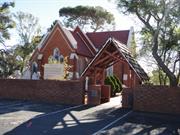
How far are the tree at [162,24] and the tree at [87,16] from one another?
30.1 m

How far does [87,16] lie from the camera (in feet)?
178

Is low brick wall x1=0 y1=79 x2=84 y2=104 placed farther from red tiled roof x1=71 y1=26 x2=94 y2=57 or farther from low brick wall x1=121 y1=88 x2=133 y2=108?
red tiled roof x1=71 y1=26 x2=94 y2=57

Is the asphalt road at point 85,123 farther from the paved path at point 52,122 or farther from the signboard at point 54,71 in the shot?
the signboard at point 54,71

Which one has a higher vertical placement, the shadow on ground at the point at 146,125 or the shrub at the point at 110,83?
the shrub at the point at 110,83

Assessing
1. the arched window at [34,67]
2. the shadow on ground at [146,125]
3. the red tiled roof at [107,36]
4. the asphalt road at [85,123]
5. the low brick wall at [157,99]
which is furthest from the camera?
the red tiled roof at [107,36]

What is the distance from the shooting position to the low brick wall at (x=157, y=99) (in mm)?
19141

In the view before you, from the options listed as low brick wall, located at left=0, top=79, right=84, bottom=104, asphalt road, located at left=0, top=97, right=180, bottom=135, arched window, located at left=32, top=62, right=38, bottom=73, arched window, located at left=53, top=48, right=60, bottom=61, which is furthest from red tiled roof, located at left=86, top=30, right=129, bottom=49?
asphalt road, located at left=0, top=97, right=180, bottom=135

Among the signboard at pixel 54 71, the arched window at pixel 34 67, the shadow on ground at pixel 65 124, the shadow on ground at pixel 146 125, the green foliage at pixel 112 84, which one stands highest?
the arched window at pixel 34 67

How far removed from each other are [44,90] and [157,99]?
926 centimetres

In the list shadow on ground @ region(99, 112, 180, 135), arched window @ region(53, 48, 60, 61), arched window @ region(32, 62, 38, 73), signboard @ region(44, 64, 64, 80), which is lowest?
shadow on ground @ region(99, 112, 180, 135)

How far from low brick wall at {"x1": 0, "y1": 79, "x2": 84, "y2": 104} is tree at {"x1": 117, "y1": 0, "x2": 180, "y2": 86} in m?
6.37

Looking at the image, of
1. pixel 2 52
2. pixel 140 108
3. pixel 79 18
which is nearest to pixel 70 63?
pixel 2 52

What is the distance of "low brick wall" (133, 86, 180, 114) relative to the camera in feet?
62.8

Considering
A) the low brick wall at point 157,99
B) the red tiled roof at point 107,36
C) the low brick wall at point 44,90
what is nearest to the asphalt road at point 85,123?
the low brick wall at point 157,99
